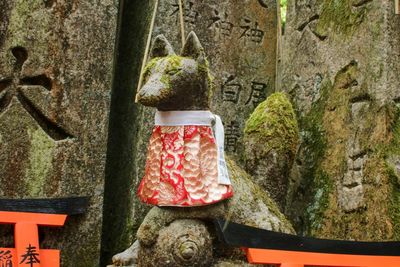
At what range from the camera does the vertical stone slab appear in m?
4.33

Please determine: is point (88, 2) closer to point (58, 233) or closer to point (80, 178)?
point (80, 178)

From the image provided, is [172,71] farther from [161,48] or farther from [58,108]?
[58,108]

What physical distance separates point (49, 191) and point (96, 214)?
35 cm

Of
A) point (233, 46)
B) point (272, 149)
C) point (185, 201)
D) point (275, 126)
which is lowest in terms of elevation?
point (185, 201)

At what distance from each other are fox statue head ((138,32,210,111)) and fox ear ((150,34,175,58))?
54mm

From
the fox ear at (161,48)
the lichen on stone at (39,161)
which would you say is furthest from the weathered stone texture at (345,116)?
the lichen on stone at (39,161)

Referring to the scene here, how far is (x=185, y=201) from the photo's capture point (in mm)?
3273

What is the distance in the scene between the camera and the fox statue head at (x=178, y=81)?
327cm

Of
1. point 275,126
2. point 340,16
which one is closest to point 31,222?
point 275,126

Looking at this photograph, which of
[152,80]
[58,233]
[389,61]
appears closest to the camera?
[152,80]

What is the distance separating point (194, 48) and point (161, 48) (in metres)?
0.23

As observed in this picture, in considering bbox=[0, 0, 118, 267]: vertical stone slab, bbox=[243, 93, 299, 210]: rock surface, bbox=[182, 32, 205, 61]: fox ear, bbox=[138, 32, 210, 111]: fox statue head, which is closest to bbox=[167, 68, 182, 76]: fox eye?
bbox=[138, 32, 210, 111]: fox statue head

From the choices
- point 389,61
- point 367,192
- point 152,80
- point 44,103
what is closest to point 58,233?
point 44,103

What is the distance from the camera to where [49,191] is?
434 centimetres
